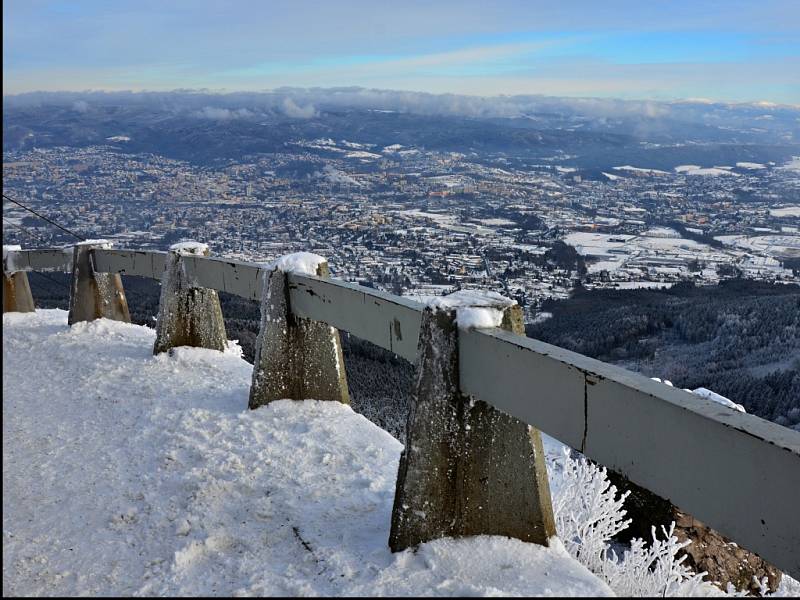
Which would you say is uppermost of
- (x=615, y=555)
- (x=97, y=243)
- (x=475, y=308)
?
(x=475, y=308)

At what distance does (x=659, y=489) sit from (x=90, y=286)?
8.19 meters

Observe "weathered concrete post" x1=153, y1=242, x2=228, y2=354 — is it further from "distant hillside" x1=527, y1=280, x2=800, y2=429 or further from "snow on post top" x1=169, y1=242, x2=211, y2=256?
"distant hillside" x1=527, y1=280, x2=800, y2=429

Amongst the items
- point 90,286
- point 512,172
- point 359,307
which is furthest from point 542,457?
point 512,172

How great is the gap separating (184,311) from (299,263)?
7.69 ft

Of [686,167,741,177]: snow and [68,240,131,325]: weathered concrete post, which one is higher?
[68,240,131,325]: weathered concrete post

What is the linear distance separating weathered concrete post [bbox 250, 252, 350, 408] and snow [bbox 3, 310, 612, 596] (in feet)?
0.51

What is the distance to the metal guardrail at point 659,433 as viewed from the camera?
2219 mm

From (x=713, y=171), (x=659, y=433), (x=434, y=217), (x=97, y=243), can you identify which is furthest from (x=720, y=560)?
(x=713, y=171)

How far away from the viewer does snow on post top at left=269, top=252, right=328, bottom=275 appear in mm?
5574

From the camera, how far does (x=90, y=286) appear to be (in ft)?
29.7

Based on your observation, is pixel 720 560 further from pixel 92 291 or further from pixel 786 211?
pixel 786 211

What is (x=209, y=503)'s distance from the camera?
3.92 meters

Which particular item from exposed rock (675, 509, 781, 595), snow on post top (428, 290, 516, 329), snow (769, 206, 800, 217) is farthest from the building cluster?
snow on post top (428, 290, 516, 329)

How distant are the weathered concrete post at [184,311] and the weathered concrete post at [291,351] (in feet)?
6.23
